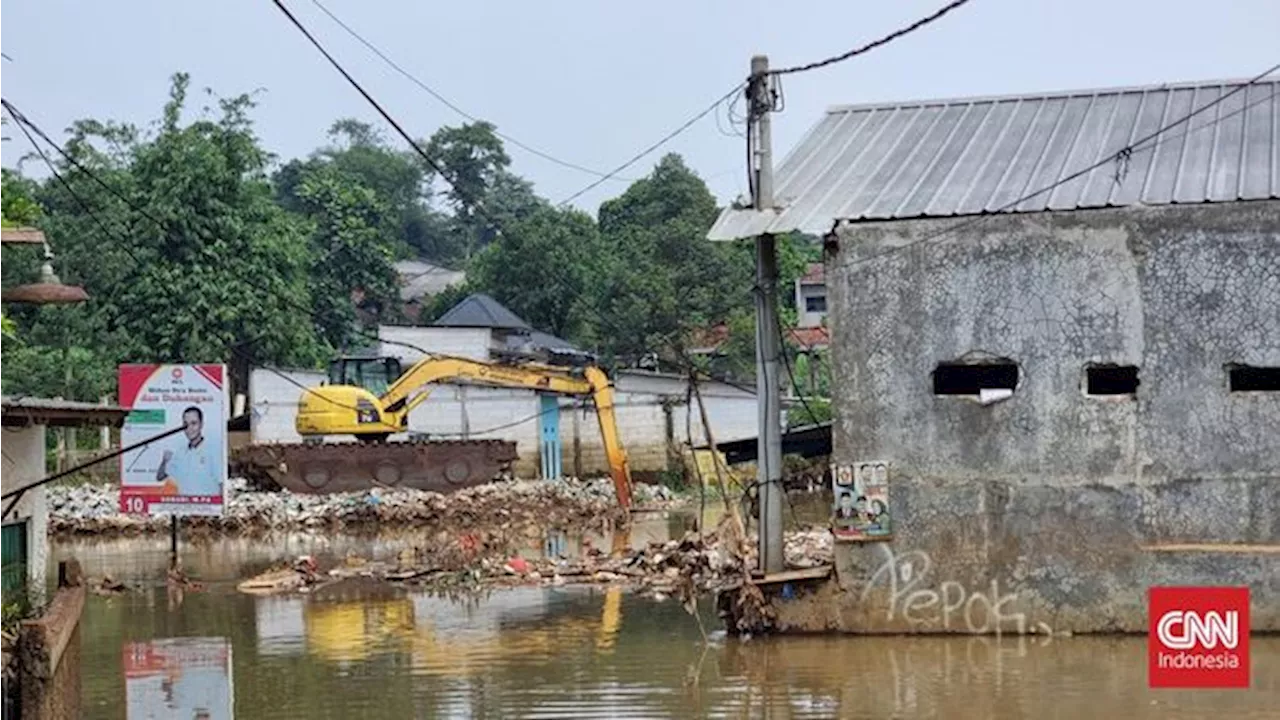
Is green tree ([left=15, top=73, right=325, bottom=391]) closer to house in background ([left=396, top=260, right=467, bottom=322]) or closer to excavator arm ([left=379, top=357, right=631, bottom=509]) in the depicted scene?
excavator arm ([left=379, top=357, right=631, bottom=509])

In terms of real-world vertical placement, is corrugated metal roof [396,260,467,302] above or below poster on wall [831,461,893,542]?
above

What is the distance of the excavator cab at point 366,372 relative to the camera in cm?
5100

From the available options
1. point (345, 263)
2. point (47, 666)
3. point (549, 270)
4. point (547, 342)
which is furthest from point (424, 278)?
point (47, 666)

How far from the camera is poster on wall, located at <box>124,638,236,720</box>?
15922 millimetres

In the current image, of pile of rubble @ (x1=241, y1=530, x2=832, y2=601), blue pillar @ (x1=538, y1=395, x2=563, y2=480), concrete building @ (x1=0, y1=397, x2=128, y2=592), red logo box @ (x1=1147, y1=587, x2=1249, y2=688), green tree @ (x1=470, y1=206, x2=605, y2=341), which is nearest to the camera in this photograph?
concrete building @ (x1=0, y1=397, x2=128, y2=592)

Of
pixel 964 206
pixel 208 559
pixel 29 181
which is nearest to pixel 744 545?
pixel 964 206

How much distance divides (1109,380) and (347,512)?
1006 inches

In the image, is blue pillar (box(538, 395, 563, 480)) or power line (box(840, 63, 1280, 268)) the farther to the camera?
blue pillar (box(538, 395, 563, 480))

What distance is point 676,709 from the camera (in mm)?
15469

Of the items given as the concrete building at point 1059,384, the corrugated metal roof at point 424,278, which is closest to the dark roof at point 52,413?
the concrete building at point 1059,384

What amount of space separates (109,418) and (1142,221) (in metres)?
10.6

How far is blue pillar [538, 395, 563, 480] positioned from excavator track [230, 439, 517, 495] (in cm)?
672

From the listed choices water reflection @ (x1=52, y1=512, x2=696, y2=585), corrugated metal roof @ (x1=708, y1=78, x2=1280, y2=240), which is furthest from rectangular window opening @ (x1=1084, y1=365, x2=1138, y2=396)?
water reflection @ (x1=52, y1=512, x2=696, y2=585)

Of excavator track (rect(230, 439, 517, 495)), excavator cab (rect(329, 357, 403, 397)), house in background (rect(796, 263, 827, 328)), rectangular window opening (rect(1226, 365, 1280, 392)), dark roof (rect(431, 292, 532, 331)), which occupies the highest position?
Answer: house in background (rect(796, 263, 827, 328))
